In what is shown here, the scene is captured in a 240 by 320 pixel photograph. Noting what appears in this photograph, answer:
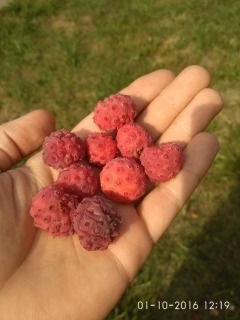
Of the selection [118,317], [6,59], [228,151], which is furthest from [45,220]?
[6,59]

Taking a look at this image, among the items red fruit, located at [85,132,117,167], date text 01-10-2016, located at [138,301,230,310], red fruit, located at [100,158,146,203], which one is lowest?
date text 01-10-2016, located at [138,301,230,310]

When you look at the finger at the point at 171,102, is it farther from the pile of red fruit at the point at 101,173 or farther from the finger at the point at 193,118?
the pile of red fruit at the point at 101,173

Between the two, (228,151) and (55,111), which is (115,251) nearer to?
(228,151)

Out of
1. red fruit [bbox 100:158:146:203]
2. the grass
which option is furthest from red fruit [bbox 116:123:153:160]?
the grass

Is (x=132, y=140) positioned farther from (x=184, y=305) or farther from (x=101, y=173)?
(x=184, y=305)

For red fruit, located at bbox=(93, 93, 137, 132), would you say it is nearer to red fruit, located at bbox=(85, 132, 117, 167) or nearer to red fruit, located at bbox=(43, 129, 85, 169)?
red fruit, located at bbox=(85, 132, 117, 167)

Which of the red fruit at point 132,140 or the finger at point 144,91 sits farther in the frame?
the finger at point 144,91

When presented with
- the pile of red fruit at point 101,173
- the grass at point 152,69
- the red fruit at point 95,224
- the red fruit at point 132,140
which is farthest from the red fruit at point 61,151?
the grass at point 152,69
